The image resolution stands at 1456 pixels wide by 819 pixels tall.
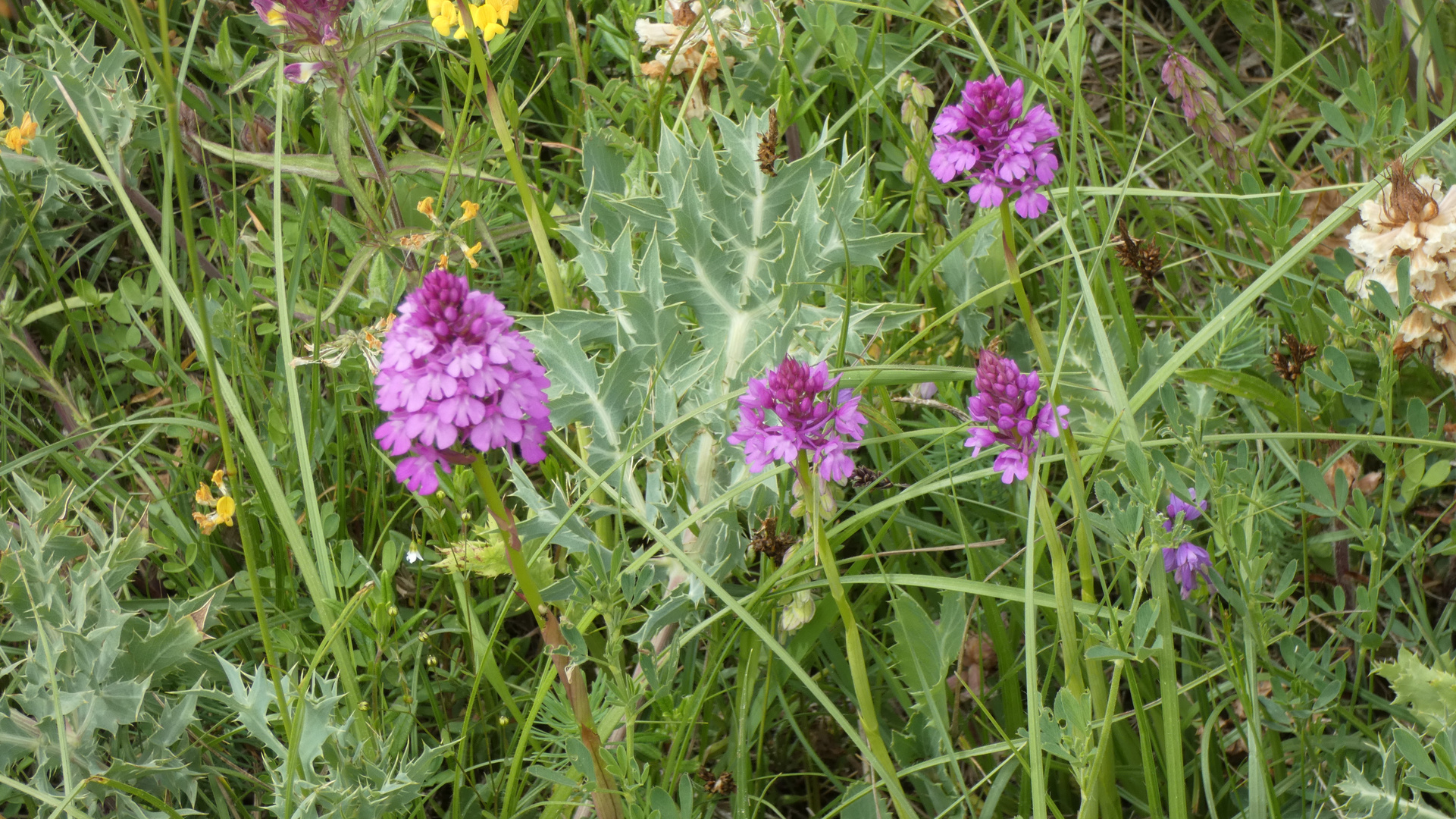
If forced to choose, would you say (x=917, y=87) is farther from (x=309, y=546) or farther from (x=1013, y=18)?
(x=309, y=546)

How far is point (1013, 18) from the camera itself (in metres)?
2.77

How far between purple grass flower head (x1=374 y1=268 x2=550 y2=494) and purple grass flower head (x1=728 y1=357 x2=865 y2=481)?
320 mm

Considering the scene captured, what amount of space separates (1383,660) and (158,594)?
7.65 feet

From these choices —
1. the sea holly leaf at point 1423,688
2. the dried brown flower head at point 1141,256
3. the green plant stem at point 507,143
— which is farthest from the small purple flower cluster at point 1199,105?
the green plant stem at point 507,143

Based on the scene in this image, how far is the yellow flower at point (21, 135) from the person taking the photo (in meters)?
2.46

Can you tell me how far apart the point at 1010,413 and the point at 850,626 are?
0.34 m

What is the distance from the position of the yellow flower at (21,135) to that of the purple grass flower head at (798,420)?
190 cm

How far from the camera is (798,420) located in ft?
4.62

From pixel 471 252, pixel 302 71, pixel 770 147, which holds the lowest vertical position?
pixel 471 252

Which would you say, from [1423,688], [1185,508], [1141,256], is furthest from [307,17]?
[1423,688]

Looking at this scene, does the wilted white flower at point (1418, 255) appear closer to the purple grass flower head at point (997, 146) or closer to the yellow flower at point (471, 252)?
the purple grass flower head at point (997, 146)

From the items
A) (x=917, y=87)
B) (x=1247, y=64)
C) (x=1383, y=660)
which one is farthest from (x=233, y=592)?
(x=1247, y=64)

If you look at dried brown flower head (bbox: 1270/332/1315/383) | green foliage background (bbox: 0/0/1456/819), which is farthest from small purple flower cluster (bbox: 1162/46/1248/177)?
dried brown flower head (bbox: 1270/332/1315/383)

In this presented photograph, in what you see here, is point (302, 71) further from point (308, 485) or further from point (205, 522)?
point (308, 485)
